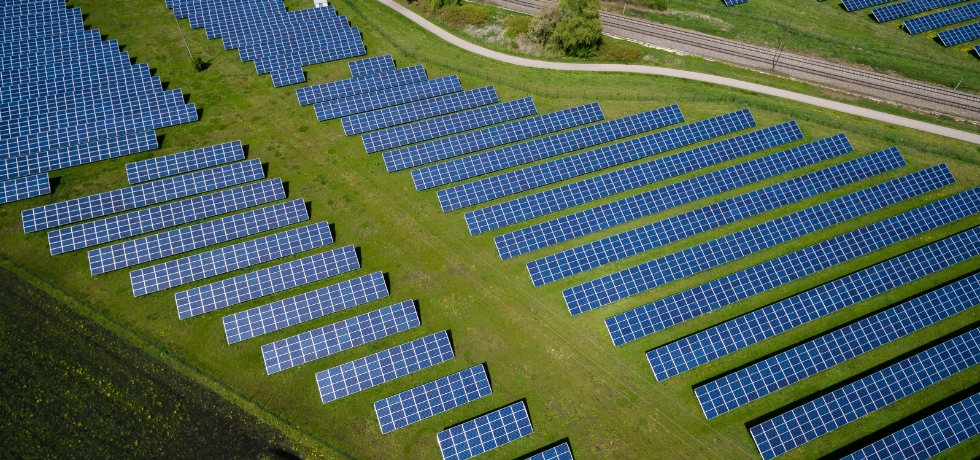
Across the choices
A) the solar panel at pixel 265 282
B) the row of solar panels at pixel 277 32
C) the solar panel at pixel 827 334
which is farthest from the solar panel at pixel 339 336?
the row of solar panels at pixel 277 32

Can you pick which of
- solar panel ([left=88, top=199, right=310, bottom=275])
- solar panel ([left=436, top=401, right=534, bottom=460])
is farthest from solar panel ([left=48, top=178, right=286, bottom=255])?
solar panel ([left=436, top=401, right=534, bottom=460])

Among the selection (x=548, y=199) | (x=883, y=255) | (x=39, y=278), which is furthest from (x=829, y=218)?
(x=39, y=278)

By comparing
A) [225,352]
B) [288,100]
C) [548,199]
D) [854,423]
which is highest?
[288,100]

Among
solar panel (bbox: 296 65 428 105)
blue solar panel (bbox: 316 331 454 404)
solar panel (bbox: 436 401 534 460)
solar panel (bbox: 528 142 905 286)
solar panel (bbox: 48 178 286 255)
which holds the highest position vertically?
solar panel (bbox: 296 65 428 105)

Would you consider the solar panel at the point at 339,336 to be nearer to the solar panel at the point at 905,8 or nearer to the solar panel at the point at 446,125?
the solar panel at the point at 446,125

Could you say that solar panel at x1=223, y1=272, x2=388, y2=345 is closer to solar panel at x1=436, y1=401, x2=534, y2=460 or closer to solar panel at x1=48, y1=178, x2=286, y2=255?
solar panel at x1=48, y1=178, x2=286, y2=255

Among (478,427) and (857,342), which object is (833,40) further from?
(478,427)

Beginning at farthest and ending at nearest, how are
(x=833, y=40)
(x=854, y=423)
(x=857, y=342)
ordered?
(x=833, y=40)
(x=857, y=342)
(x=854, y=423)
